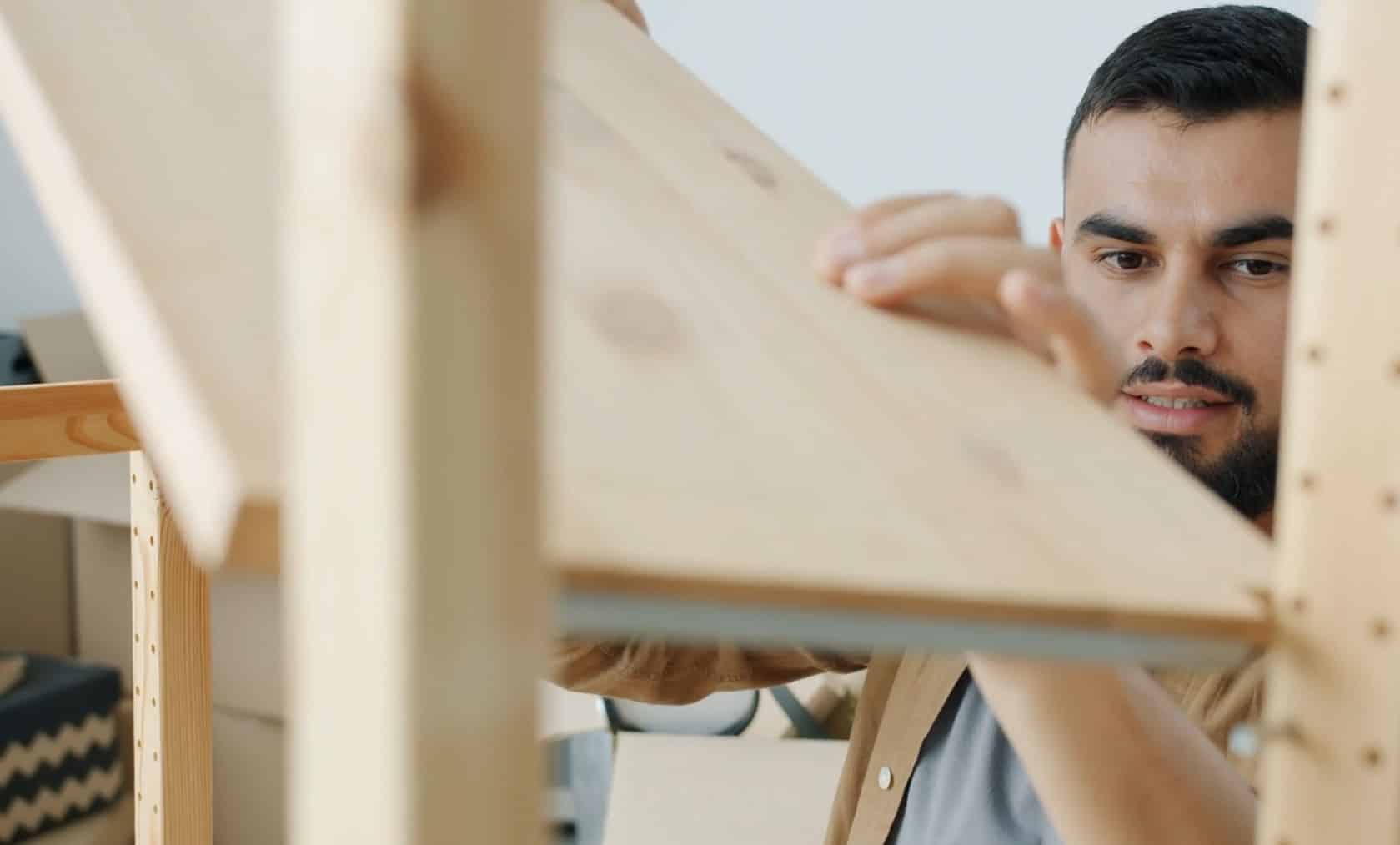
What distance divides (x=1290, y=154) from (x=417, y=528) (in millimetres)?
1168

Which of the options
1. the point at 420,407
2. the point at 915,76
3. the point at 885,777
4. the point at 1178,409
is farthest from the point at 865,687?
the point at 915,76

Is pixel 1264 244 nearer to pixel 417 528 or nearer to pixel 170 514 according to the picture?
pixel 170 514

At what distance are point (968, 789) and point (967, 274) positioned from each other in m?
0.57

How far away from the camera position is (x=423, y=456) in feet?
0.58

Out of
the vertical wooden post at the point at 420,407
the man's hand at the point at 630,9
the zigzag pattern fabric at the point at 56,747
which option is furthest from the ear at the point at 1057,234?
the zigzag pattern fabric at the point at 56,747

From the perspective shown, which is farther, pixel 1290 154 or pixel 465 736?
pixel 1290 154

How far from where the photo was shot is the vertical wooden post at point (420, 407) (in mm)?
174

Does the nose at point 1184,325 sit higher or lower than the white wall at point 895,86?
lower

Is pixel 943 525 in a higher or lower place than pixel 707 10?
lower

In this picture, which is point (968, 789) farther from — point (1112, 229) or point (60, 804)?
point (60, 804)

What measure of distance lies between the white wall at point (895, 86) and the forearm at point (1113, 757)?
1.46 meters

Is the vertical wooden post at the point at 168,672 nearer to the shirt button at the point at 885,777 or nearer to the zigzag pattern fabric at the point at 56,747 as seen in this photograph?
the shirt button at the point at 885,777

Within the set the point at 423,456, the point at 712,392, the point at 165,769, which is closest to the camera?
the point at 423,456

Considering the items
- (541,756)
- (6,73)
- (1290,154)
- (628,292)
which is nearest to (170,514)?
(6,73)
